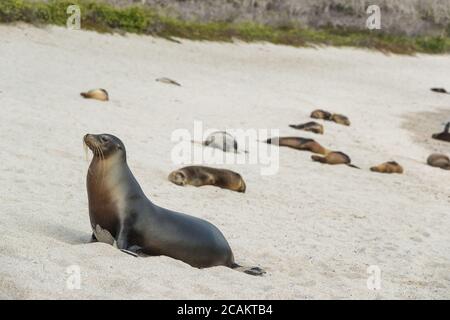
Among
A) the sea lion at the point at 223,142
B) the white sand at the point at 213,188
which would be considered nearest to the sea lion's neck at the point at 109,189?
the white sand at the point at 213,188

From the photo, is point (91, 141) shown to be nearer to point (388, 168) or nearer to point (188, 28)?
point (388, 168)

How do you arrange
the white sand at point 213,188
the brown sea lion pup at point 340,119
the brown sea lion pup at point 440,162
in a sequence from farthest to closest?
the brown sea lion pup at point 340,119
the brown sea lion pup at point 440,162
the white sand at point 213,188

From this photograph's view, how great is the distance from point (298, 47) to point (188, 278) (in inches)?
958

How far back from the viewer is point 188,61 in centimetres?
2145

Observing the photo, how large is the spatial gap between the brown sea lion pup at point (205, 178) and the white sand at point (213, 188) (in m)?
0.13

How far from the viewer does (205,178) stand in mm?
8906

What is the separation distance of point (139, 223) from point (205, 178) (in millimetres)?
3458

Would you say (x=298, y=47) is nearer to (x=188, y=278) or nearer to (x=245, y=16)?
(x=245, y=16)

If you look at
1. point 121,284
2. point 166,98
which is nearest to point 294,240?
point 121,284

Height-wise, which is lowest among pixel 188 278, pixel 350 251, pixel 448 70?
pixel 448 70

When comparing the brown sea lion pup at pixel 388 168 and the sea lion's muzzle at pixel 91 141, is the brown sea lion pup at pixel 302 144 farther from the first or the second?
the sea lion's muzzle at pixel 91 141

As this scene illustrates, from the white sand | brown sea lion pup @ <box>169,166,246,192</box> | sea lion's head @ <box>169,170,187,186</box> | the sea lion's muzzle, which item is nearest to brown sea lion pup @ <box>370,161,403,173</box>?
the white sand

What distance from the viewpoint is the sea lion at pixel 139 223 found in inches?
215

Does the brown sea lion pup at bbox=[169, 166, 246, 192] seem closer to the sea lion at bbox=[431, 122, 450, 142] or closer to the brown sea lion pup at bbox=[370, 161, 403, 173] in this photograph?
the brown sea lion pup at bbox=[370, 161, 403, 173]
